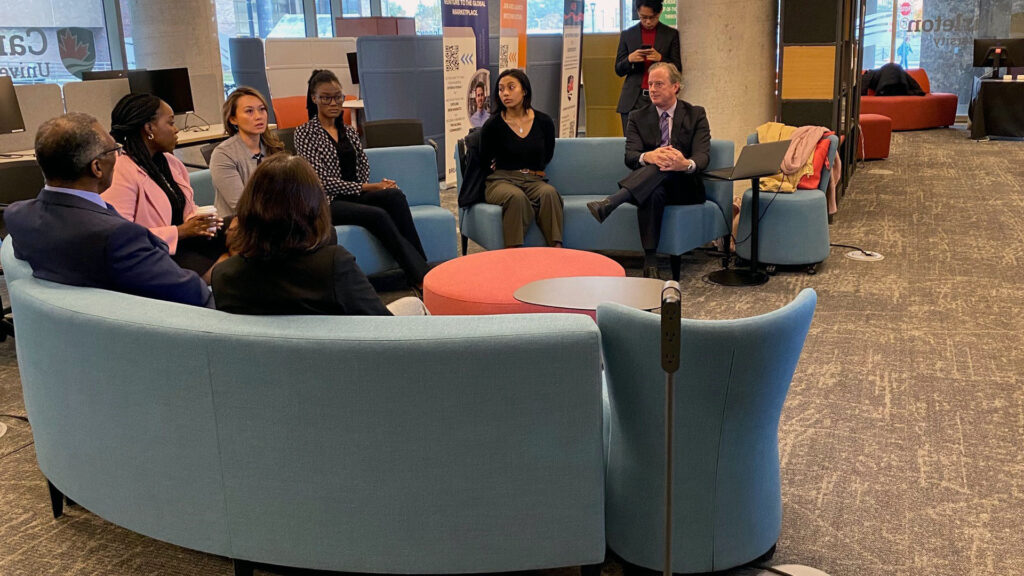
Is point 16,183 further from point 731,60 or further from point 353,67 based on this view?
point 731,60

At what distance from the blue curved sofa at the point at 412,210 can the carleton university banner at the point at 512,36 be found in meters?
3.40

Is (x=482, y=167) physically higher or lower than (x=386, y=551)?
higher

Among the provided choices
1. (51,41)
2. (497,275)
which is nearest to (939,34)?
(51,41)

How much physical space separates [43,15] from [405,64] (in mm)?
3596

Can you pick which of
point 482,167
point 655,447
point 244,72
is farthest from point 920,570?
point 244,72

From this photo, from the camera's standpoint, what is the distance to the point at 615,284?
2.75m

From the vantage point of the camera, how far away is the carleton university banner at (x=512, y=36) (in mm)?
8852

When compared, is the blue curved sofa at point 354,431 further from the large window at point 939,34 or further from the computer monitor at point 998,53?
the large window at point 939,34

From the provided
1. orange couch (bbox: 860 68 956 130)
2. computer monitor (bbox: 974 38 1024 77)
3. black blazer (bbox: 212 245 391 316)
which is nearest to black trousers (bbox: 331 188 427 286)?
black blazer (bbox: 212 245 391 316)

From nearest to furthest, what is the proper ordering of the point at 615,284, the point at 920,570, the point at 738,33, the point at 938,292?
the point at 920,570 → the point at 615,284 → the point at 938,292 → the point at 738,33

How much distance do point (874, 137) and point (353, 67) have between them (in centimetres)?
600

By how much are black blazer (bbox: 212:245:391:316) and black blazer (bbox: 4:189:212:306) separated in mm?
406

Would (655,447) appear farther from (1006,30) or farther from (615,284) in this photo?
(1006,30)

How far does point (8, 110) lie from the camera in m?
6.25
